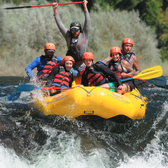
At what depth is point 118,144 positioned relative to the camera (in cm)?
378

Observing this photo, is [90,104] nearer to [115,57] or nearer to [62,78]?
[62,78]

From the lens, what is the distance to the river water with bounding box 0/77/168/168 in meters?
3.24

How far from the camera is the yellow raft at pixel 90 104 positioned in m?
3.53

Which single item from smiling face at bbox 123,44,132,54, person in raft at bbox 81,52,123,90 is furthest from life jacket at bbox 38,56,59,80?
smiling face at bbox 123,44,132,54

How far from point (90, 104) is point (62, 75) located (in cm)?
115

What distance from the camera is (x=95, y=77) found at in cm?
432

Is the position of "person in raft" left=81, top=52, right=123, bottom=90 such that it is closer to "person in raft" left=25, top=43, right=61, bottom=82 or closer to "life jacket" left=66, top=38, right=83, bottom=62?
"life jacket" left=66, top=38, right=83, bottom=62

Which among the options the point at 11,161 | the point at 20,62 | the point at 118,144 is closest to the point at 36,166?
the point at 11,161

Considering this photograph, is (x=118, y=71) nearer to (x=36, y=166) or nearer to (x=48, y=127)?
(x=48, y=127)

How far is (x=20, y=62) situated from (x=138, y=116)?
30.8ft

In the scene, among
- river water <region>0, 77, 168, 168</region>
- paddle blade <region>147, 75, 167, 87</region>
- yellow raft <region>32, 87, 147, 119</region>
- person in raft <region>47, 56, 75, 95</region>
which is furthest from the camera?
paddle blade <region>147, 75, 167, 87</region>

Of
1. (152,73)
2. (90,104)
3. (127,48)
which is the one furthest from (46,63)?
(152,73)

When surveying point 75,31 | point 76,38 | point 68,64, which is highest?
point 75,31

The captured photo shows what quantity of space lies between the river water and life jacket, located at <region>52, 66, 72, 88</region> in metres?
0.67
